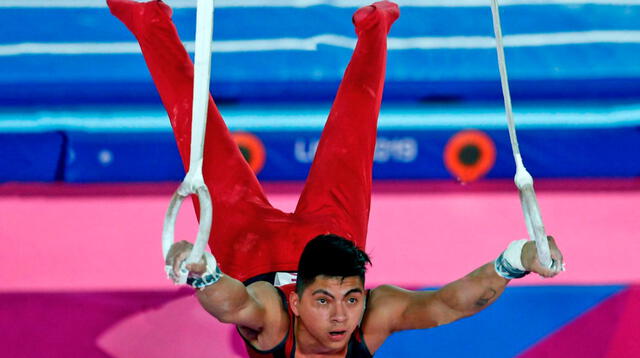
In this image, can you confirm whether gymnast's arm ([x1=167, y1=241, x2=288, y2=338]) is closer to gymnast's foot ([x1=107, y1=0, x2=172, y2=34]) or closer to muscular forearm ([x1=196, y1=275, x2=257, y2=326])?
muscular forearm ([x1=196, y1=275, x2=257, y2=326])

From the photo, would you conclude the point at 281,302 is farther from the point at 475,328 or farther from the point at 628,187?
the point at 628,187

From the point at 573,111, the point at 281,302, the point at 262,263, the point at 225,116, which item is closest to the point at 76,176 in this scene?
the point at 225,116

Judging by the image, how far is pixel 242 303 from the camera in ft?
6.31

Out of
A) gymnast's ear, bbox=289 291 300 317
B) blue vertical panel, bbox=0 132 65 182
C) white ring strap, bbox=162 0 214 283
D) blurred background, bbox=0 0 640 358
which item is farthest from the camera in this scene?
blue vertical panel, bbox=0 132 65 182

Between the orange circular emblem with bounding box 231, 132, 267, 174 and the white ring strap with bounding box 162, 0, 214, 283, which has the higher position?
the orange circular emblem with bounding box 231, 132, 267, 174

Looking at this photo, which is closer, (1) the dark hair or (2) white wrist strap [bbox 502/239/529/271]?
(2) white wrist strap [bbox 502/239/529/271]

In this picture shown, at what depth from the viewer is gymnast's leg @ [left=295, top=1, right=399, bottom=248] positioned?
2.51 m

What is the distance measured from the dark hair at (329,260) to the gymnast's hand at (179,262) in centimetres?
36

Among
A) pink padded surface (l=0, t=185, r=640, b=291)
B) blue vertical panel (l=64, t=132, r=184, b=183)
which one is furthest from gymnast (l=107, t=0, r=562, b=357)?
blue vertical panel (l=64, t=132, r=184, b=183)

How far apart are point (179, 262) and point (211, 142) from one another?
2.93 ft

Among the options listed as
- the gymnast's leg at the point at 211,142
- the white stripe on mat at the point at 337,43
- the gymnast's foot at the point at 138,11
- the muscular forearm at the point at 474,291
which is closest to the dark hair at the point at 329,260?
the muscular forearm at the point at 474,291

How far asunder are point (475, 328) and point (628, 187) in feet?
3.97

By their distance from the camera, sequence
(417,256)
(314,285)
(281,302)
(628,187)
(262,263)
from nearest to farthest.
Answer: (314,285) → (281,302) → (262,263) → (417,256) → (628,187)

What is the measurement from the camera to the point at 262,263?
7.81 feet
